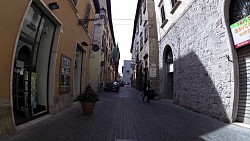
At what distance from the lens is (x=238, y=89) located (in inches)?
283

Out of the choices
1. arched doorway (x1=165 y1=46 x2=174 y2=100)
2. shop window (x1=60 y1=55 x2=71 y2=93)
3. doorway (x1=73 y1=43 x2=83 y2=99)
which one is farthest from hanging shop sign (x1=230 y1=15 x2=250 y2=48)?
doorway (x1=73 y1=43 x2=83 y2=99)

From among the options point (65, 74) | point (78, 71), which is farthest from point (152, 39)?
point (65, 74)

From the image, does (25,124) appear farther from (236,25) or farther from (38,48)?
(236,25)

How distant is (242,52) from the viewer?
7.27 meters

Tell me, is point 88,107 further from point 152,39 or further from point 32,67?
point 152,39

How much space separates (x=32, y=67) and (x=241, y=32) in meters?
7.07

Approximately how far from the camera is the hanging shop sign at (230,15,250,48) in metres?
6.65

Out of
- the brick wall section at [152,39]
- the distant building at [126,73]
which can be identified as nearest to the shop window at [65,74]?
the brick wall section at [152,39]

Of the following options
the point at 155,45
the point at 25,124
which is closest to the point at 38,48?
the point at 25,124

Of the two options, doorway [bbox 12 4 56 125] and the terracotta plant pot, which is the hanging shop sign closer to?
the terracotta plant pot

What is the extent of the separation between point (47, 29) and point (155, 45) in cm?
1584

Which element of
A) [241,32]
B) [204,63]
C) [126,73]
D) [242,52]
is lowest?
[204,63]

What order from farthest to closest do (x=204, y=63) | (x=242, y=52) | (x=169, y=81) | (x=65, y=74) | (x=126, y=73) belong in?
(x=126, y=73)
(x=169, y=81)
(x=65, y=74)
(x=204, y=63)
(x=242, y=52)

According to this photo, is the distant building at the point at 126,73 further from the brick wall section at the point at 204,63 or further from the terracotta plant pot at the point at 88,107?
the terracotta plant pot at the point at 88,107
